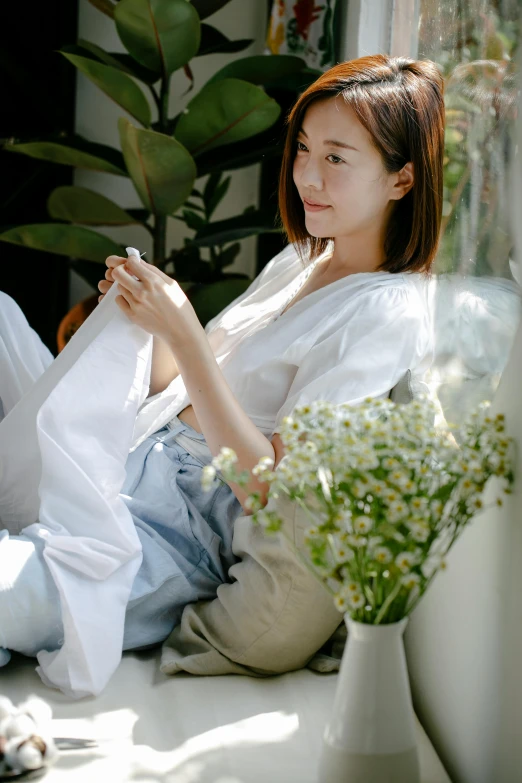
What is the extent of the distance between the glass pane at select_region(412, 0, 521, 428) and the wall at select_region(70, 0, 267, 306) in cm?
180

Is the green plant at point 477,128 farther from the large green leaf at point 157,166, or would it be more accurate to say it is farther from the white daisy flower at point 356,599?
the large green leaf at point 157,166

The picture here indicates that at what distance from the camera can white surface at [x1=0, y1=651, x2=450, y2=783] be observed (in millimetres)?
1101

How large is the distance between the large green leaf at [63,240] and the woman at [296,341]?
1078mm

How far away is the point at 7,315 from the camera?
1684mm

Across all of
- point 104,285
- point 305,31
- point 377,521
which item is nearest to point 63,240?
point 305,31

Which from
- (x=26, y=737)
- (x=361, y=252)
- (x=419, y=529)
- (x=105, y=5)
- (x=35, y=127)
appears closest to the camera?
(x=419, y=529)

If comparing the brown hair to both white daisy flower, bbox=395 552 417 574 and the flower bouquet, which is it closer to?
A: the flower bouquet

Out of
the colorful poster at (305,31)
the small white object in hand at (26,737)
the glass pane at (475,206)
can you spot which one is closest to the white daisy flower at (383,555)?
the glass pane at (475,206)

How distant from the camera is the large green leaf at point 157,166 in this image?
91.4 inches

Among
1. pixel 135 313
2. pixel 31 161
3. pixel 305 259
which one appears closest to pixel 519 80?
pixel 135 313

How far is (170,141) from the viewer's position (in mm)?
2328

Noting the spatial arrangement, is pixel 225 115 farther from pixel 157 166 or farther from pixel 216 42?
pixel 216 42

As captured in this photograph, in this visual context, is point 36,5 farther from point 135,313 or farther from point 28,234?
point 135,313

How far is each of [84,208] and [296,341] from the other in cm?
148
